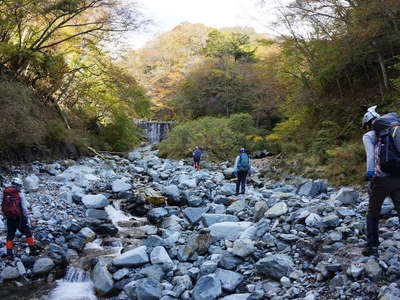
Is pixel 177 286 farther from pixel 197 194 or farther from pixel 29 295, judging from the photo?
pixel 197 194

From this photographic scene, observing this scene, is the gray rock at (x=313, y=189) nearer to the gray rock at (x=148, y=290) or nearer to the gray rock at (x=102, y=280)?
the gray rock at (x=148, y=290)

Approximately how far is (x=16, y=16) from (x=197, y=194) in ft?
29.8

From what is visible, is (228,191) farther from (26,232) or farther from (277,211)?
(26,232)

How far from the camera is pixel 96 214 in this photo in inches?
307

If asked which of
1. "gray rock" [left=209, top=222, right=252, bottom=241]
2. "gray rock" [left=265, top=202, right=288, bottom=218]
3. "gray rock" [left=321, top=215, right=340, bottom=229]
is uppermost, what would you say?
"gray rock" [left=321, top=215, right=340, bottom=229]

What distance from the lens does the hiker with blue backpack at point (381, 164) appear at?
3.30m

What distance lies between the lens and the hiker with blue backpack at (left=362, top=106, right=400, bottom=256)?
3.30m

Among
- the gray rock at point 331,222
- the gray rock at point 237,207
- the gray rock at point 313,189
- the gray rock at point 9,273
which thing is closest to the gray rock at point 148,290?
the gray rock at point 9,273

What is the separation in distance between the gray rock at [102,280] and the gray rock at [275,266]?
7.09 ft

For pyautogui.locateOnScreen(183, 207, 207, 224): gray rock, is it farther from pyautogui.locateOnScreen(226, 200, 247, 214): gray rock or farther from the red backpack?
the red backpack

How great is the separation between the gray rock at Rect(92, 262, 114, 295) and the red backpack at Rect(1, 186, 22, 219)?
5.76 ft

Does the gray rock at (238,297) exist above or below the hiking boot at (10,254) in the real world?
above

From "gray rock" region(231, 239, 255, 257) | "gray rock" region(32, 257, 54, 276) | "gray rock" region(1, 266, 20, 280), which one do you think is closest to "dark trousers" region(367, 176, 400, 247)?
"gray rock" region(231, 239, 255, 257)

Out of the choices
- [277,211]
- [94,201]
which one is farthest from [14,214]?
[277,211]
